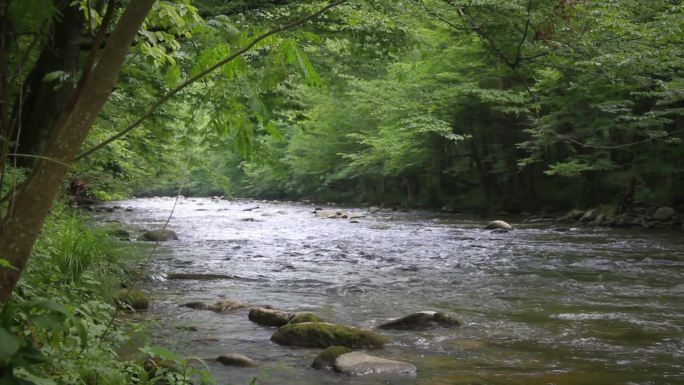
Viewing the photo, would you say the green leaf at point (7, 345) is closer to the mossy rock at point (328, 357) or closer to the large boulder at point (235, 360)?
the large boulder at point (235, 360)

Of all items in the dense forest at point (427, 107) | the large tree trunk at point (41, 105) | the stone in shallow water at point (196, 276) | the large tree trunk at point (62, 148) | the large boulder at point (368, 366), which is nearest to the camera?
the large tree trunk at point (62, 148)

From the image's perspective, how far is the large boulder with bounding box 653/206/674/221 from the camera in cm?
2031

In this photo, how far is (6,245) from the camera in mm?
2135

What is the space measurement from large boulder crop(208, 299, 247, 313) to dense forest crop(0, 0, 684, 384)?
1265mm

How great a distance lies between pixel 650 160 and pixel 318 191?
2818 centimetres

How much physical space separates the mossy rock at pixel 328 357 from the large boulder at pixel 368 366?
0.29 ft

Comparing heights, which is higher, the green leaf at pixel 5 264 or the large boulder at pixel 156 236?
the green leaf at pixel 5 264

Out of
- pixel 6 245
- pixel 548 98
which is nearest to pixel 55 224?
pixel 6 245

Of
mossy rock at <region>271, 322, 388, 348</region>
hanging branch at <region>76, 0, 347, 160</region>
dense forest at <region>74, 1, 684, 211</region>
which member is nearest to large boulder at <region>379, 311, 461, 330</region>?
mossy rock at <region>271, 322, 388, 348</region>

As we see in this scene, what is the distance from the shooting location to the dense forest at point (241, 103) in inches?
86.1

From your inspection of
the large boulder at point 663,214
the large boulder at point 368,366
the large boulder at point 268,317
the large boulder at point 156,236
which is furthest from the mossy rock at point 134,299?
the large boulder at point 663,214

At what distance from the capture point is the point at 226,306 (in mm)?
7777

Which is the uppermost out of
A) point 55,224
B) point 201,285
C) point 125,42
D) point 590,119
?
point 590,119

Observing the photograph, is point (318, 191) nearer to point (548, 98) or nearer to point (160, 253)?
point (548, 98)
